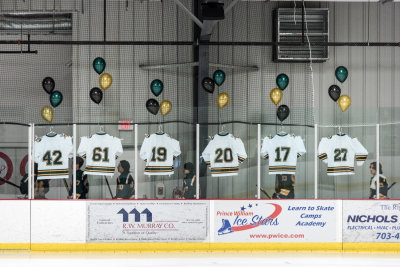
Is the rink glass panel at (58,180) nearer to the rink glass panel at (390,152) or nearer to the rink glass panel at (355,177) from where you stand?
the rink glass panel at (355,177)

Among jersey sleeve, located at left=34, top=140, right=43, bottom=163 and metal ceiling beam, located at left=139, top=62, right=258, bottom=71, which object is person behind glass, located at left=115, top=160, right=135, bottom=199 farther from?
metal ceiling beam, located at left=139, top=62, right=258, bottom=71

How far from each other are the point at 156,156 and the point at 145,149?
19 cm

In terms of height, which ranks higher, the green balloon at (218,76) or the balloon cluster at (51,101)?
the green balloon at (218,76)

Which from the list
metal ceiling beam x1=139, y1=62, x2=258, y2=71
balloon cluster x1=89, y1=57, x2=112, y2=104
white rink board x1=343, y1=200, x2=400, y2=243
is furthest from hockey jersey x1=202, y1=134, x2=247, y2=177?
balloon cluster x1=89, y1=57, x2=112, y2=104

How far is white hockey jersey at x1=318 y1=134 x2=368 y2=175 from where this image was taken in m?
8.74

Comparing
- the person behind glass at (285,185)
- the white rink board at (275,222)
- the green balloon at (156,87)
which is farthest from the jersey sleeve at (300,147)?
the green balloon at (156,87)

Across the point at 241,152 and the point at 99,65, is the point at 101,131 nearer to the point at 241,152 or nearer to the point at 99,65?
the point at 241,152

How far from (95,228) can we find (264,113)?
4494 mm

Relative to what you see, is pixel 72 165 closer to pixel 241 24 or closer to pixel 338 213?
pixel 338 213

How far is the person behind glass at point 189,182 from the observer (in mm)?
8633

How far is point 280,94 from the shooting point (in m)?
10.7

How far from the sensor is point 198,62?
10930mm

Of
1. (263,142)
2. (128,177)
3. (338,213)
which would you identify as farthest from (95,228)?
(338,213)

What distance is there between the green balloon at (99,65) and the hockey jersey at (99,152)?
2.31 meters
